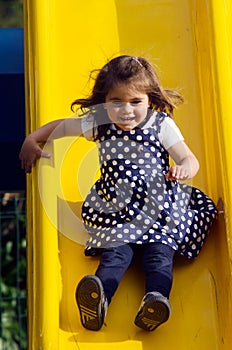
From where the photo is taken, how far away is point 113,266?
10.3ft

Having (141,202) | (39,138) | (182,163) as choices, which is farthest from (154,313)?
(39,138)

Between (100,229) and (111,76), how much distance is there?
0.58 meters

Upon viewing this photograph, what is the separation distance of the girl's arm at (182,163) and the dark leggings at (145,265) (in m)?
0.27

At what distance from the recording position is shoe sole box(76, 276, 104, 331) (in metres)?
2.96

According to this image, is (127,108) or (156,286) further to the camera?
(127,108)

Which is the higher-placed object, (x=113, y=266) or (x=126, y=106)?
(x=126, y=106)

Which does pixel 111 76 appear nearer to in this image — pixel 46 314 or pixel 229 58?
pixel 229 58

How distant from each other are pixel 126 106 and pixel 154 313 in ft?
2.68

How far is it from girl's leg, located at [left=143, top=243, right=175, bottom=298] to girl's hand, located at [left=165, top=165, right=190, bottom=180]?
0.26m

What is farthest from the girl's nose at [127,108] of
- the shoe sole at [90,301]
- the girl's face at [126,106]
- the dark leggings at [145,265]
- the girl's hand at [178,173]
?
the shoe sole at [90,301]

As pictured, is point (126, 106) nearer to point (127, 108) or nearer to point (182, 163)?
point (127, 108)

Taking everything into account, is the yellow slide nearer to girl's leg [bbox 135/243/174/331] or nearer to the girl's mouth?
girl's leg [bbox 135/243/174/331]

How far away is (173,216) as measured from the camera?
3277 mm

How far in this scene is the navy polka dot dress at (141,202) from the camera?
10.6ft
